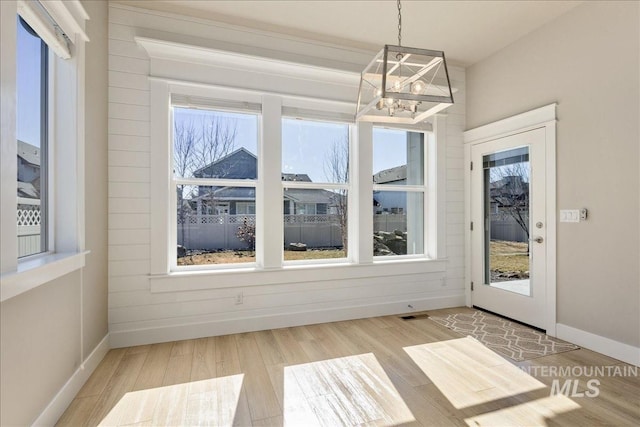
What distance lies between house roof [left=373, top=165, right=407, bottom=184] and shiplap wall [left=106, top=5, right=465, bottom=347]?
3.98ft

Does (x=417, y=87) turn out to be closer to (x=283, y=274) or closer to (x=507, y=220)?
(x=283, y=274)

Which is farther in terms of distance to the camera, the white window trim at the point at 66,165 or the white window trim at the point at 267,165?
the white window trim at the point at 267,165

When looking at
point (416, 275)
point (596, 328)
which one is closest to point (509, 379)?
point (596, 328)

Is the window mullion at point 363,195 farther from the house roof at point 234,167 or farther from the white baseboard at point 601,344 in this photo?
the white baseboard at point 601,344

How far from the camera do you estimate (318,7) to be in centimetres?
298

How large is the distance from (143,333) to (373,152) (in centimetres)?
311

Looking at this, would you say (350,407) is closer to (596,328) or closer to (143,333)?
(143,333)

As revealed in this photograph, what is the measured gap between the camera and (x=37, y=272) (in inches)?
65.1

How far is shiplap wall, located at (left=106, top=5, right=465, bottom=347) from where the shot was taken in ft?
9.57

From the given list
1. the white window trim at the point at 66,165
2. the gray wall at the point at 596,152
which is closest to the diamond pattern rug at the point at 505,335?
the gray wall at the point at 596,152

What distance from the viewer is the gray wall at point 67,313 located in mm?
1531

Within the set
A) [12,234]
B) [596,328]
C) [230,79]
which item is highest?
[230,79]

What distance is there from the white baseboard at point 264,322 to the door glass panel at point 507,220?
2.34 ft

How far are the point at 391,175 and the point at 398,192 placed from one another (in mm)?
246
